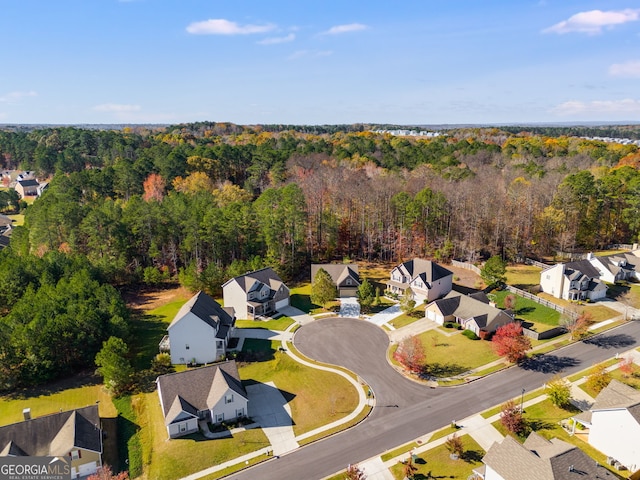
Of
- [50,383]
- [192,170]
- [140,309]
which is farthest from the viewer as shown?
[192,170]

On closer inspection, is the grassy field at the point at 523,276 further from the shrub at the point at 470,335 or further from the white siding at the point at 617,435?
the white siding at the point at 617,435

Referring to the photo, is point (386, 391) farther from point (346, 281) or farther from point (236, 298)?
point (236, 298)

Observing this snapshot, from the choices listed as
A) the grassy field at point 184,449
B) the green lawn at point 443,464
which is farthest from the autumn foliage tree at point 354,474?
the grassy field at point 184,449

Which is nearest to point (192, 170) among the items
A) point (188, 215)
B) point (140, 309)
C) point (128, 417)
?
point (188, 215)

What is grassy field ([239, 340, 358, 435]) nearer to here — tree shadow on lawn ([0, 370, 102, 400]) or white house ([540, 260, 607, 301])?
tree shadow on lawn ([0, 370, 102, 400])

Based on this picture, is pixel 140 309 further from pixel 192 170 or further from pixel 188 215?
pixel 192 170

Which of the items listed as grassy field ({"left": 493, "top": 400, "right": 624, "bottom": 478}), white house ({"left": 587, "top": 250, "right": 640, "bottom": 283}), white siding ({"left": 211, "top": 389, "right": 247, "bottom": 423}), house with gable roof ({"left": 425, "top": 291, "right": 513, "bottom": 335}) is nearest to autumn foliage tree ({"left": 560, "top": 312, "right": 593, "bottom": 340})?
house with gable roof ({"left": 425, "top": 291, "right": 513, "bottom": 335})
